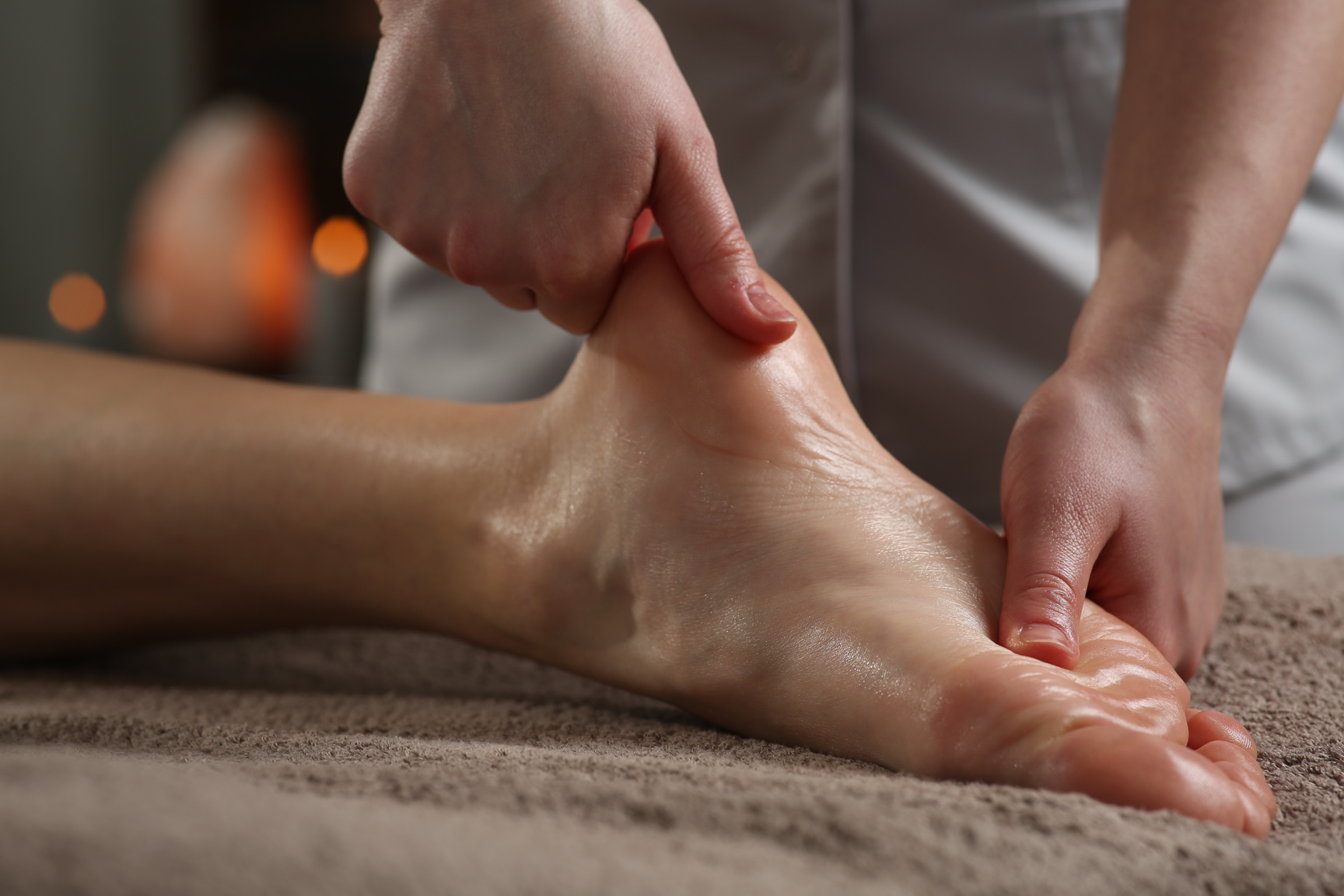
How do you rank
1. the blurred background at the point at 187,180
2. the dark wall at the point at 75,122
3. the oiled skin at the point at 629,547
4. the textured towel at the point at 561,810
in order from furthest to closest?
the dark wall at the point at 75,122 < the blurred background at the point at 187,180 < the oiled skin at the point at 629,547 < the textured towel at the point at 561,810

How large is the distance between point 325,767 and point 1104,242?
557mm

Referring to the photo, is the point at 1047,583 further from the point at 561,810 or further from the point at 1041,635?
the point at 561,810

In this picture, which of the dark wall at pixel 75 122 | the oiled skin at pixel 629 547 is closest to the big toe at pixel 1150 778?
the oiled skin at pixel 629 547

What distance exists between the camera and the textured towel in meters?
0.29

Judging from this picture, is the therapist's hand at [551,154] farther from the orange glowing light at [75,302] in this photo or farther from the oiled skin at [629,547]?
the orange glowing light at [75,302]

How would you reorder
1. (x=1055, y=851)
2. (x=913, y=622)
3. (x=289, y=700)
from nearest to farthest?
(x=1055, y=851) → (x=913, y=622) → (x=289, y=700)

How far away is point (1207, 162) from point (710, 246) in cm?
32

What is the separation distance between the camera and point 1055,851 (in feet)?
1.08

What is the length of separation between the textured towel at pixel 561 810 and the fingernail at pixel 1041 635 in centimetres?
9

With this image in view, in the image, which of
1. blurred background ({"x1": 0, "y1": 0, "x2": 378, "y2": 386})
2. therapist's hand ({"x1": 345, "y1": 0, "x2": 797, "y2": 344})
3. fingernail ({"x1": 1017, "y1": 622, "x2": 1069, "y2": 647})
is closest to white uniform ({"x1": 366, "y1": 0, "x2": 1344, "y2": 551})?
therapist's hand ({"x1": 345, "y1": 0, "x2": 797, "y2": 344})

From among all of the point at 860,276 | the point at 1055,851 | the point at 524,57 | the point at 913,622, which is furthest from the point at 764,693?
the point at 860,276

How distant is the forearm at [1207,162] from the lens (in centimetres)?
61

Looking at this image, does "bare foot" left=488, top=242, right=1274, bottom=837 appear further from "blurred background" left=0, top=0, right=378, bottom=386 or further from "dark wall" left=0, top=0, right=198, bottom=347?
"dark wall" left=0, top=0, right=198, bottom=347

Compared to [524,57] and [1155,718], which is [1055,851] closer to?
[1155,718]
